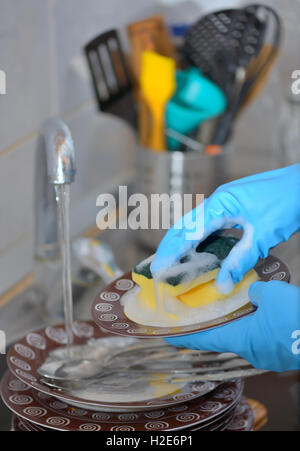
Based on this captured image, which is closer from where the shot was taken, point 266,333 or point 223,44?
point 266,333

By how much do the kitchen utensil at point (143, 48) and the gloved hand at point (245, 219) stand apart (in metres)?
0.35

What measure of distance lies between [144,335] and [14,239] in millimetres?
342

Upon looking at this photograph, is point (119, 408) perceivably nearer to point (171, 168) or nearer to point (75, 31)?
point (171, 168)

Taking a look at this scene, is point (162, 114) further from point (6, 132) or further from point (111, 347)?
point (111, 347)

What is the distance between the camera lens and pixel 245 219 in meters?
0.45

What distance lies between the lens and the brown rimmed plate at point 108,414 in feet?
1.53

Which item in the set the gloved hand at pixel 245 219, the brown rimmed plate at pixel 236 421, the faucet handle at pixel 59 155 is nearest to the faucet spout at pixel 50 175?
the faucet handle at pixel 59 155

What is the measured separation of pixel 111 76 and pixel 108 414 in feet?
1.47

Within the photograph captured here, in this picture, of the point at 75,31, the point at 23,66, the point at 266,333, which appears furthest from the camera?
→ the point at 75,31

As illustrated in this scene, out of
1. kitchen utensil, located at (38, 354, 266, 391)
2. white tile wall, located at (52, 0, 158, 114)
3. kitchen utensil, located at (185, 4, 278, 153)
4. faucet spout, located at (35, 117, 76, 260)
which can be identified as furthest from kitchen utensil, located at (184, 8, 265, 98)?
kitchen utensil, located at (38, 354, 266, 391)

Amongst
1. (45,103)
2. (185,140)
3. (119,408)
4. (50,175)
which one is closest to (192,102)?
(185,140)

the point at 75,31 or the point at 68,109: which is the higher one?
the point at 75,31

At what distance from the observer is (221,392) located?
0.50m
